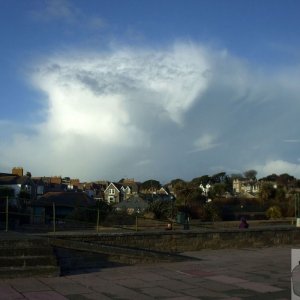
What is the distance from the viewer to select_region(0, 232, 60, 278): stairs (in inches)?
409

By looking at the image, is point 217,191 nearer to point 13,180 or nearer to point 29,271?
point 13,180

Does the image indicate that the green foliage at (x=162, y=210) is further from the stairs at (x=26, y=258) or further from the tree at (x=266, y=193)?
the stairs at (x=26, y=258)

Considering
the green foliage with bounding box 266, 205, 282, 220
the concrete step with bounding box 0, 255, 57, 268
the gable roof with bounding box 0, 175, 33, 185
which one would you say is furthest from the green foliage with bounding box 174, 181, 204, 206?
the gable roof with bounding box 0, 175, 33, 185

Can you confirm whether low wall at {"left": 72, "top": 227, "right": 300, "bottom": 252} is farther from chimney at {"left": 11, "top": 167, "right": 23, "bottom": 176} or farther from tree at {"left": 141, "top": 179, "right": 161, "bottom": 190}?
tree at {"left": 141, "top": 179, "right": 161, "bottom": 190}

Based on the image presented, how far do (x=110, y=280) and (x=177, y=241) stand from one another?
585cm

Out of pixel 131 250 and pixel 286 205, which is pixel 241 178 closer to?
pixel 286 205

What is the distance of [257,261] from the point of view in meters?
14.1

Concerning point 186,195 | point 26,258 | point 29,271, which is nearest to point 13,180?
point 186,195

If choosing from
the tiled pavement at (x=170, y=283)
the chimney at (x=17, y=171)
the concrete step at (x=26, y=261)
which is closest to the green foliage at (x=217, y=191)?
the chimney at (x=17, y=171)

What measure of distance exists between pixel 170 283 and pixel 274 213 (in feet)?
139

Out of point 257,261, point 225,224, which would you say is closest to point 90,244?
point 257,261

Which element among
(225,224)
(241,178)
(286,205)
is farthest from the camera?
(241,178)

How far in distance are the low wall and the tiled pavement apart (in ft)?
7.01

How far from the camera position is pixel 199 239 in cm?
1669
